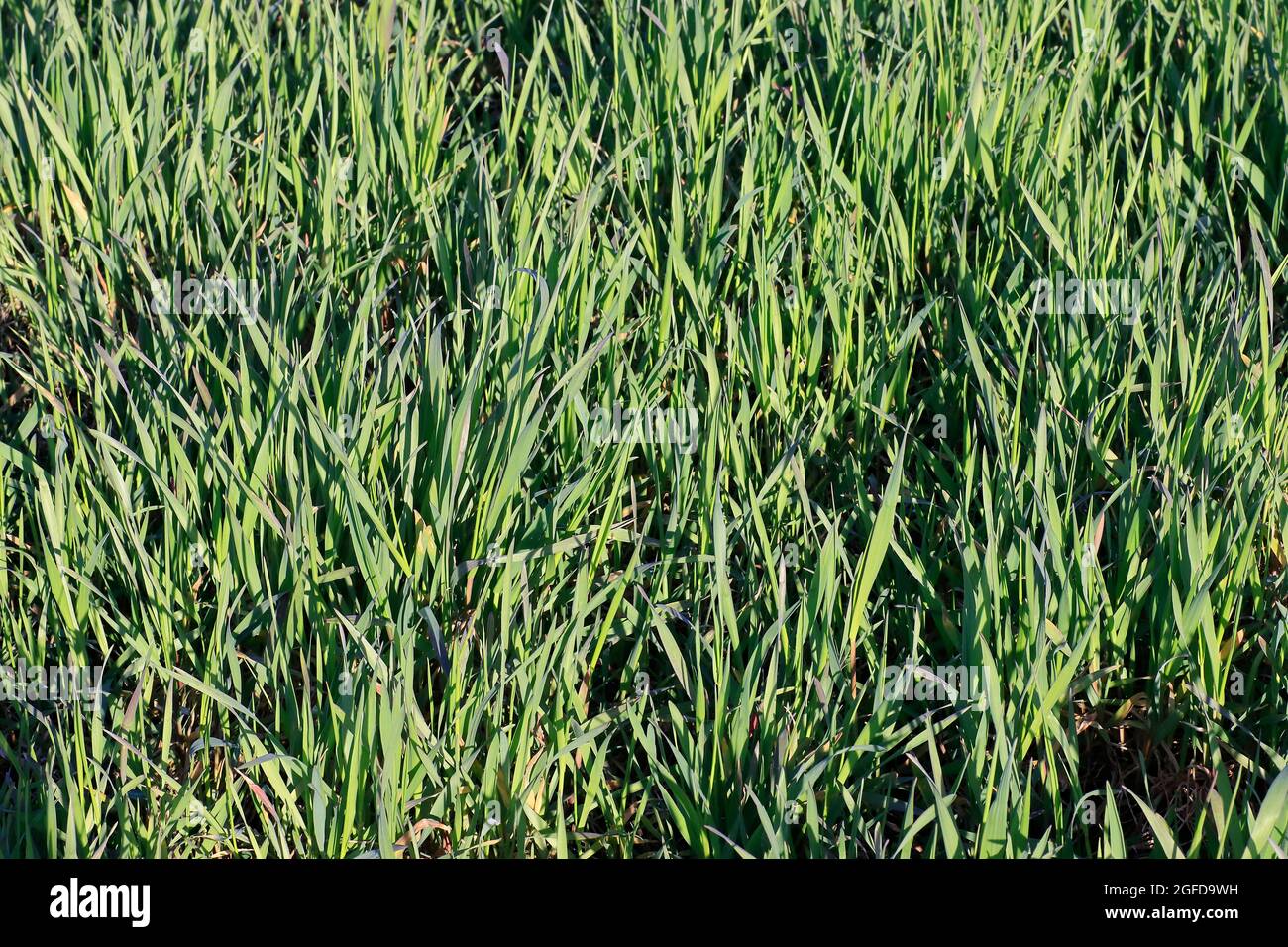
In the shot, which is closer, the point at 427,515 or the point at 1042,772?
the point at 1042,772

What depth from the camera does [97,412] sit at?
1.91 m

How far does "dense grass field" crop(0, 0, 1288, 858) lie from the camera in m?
1.54

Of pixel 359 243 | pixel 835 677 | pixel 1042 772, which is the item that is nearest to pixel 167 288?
pixel 359 243

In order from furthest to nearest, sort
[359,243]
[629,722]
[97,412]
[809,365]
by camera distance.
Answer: [359,243], [809,365], [97,412], [629,722]

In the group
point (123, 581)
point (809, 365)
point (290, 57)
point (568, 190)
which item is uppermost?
point (290, 57)

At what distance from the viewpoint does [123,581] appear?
69.1 inches

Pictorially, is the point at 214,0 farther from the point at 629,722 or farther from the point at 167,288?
the point at 629,722

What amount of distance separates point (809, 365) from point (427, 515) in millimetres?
697

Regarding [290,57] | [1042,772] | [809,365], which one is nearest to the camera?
[1042,772]

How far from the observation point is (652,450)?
1894 mm

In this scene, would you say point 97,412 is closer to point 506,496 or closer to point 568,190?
point 506,496

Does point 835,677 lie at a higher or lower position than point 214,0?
lower

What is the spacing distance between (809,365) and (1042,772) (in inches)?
31.0

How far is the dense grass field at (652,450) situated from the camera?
5.04ft
